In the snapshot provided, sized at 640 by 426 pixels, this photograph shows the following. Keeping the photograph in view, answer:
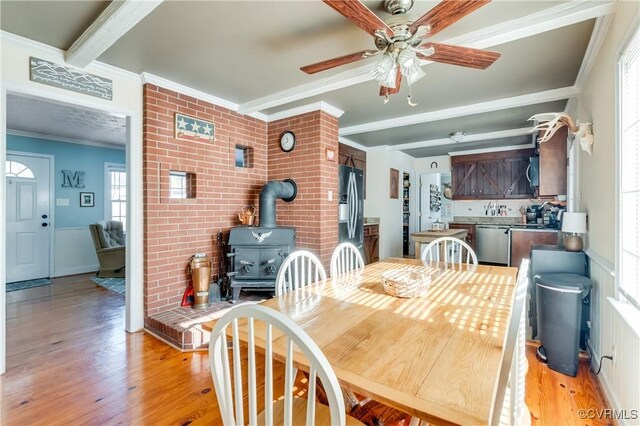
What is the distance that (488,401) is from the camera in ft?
2.48

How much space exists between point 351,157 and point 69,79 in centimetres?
397

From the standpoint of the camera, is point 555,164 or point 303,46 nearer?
point 303,46

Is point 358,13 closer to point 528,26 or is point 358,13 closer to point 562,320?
point 528,26

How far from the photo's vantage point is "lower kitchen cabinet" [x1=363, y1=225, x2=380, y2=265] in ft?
17.3

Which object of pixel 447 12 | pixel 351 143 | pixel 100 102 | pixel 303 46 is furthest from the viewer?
pixel 351 143

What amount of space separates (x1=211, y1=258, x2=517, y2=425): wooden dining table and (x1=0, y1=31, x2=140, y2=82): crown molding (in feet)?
8.54

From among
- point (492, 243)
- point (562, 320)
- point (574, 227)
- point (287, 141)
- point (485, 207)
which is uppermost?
point (287, 141)

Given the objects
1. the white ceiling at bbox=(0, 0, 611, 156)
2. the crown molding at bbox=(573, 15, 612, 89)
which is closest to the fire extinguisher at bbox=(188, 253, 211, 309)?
the white ceiling at bbox=(0, 0, 611, 156)

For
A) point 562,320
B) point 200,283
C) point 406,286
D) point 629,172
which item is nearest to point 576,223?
point 562,320

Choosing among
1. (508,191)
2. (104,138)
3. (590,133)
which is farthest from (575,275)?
(104,138)

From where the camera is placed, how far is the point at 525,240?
4684mm

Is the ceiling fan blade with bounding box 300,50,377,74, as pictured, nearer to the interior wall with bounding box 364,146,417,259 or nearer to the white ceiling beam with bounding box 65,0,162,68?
the white ceiling beam with bounding box 65,0,162,68

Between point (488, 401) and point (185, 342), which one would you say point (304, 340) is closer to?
point (488, 401)

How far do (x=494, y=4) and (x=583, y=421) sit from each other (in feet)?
8.07
